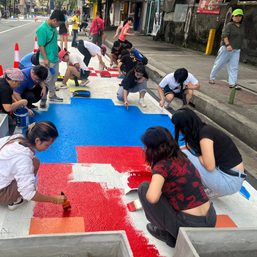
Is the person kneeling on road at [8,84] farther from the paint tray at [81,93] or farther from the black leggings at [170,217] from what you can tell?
the paint tray at [81,93]

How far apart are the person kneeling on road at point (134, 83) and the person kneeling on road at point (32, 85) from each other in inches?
60.7

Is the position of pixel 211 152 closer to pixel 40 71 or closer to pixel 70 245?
pixel 70 245

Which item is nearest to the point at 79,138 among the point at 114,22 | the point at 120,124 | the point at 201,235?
the point at 120,124

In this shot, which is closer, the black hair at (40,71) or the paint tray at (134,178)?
the paint tray at (134,178)

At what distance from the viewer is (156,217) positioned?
238cm

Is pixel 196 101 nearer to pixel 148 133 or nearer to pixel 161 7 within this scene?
pixel 148 133

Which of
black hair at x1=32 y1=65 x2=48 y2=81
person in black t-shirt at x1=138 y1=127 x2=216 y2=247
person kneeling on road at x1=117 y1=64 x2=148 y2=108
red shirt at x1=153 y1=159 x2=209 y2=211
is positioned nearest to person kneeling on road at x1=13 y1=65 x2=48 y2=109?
black hair at x1=32 y1=65 x2=48 y2=81

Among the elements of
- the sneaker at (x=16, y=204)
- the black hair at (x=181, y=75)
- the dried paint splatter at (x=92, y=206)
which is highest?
the black hair at (x=181, y=75)

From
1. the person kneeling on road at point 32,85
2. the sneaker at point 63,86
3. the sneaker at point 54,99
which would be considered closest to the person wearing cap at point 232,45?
the sneaker at point 63,86

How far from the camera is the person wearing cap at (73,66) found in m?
6.39

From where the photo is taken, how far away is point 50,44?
5355mm

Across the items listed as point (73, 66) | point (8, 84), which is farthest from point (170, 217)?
point (73, 66)

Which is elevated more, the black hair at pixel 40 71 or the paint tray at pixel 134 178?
the black hair at pixel 40 71

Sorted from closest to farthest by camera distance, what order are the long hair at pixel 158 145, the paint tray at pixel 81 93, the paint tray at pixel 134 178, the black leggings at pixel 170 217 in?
1. the long hair at pixel 158 145
2. the black leggings at pixel 170 217
3. the paint tray at pixel 134 178
4. the paint tray at pixel 81 93
